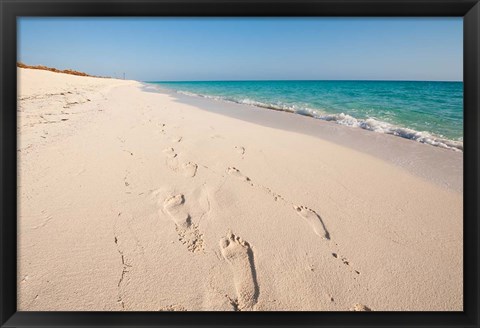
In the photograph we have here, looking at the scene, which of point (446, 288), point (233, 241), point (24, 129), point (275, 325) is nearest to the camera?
point (275, 325)

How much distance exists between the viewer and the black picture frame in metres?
1.20

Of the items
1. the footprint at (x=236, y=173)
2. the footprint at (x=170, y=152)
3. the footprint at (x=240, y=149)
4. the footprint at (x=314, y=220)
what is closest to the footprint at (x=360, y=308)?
the footprint at (x=314, y=220)

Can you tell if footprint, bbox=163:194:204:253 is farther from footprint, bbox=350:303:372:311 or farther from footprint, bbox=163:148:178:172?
footprint, bbox=350:303:372:311

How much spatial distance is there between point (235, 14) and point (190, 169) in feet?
5.70

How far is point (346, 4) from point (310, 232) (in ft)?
4.55

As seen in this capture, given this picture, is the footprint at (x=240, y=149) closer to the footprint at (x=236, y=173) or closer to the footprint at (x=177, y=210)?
the footprint at (x=236, y=173)

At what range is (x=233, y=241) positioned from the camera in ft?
5.56

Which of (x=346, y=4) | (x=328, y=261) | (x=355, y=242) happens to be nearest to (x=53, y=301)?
(x=328, y=261)

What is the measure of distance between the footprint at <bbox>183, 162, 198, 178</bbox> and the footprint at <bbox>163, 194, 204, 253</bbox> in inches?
17.4

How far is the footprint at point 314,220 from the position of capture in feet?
5.91

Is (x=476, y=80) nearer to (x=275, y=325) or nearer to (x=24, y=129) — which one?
(x=275, y=325)

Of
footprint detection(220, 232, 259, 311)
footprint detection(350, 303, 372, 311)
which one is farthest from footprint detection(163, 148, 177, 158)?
footprint detection(350, 303, 372, 311)

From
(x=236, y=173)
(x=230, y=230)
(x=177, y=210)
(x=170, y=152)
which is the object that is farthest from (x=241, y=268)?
(x=170, y=152)

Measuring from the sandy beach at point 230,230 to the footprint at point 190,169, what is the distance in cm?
2
